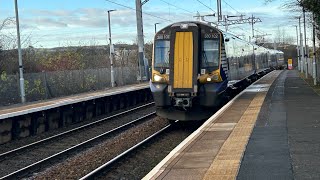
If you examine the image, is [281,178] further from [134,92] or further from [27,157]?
[134,92]

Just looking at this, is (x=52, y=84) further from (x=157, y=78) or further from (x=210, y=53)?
(x=210, y=53)

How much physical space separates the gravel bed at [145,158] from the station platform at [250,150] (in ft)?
4.56

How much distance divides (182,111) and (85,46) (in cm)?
5034

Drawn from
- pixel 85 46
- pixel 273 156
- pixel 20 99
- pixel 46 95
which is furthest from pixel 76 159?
pixel 85 46

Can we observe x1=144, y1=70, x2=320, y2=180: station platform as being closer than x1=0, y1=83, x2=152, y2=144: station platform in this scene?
Yes

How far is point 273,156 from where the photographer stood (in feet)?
25.6

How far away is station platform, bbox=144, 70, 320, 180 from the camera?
682 cm

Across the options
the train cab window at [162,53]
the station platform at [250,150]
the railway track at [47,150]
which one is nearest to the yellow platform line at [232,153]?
the station platform at [250,150]

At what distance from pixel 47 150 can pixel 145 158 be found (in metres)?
3.60

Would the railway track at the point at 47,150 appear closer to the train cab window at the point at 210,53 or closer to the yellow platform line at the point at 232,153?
the train cab window at the point at 210,53

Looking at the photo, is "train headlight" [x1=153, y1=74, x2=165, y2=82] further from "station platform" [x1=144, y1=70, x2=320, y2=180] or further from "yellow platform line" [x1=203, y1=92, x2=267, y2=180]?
"yellow platform line" [x1=203, y1=92, x2=267, y2=180]

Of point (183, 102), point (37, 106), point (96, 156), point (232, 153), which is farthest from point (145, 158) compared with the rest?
point (37, 106)

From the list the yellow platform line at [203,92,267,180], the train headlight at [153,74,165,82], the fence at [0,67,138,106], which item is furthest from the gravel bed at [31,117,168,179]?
the fence at [0,67,138,106]

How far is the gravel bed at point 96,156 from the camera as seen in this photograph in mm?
10138
